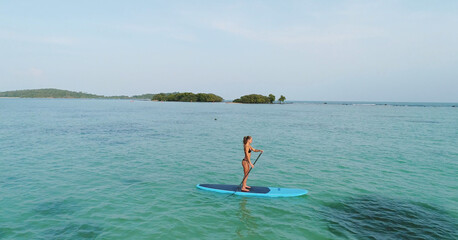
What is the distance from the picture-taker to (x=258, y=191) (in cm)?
1400

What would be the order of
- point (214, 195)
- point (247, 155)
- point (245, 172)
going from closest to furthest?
point (247, 155) < point (245, 172) < point (214, 195)

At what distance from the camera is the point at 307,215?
11.8 metres

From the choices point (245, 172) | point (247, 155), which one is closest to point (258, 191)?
point (245, 172)

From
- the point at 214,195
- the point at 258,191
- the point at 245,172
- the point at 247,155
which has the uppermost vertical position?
the point at 247,155

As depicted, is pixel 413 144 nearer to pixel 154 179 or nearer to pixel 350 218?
pixel 350 218

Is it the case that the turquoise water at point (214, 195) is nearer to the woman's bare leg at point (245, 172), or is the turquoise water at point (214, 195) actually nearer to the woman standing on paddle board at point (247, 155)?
the woman's bare leg at point (245, 172)

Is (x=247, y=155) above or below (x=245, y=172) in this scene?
above

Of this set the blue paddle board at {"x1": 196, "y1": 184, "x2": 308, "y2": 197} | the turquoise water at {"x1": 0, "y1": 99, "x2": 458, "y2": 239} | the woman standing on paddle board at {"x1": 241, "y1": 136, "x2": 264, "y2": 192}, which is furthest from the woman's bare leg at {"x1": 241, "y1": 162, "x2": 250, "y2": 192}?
the turquoise water at {"x1": 0, "y1": 99, "x2": 458, "y2": 239}

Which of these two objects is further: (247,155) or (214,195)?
(214,195)

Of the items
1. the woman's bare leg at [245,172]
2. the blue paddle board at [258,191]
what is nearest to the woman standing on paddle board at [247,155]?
the woman's bare leg at [245,172]

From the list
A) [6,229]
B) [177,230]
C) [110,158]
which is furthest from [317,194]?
[110,158]

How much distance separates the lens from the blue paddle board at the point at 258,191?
13.7m

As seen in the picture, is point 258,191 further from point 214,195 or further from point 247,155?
point 214,195

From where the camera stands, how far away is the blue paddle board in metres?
13.7
